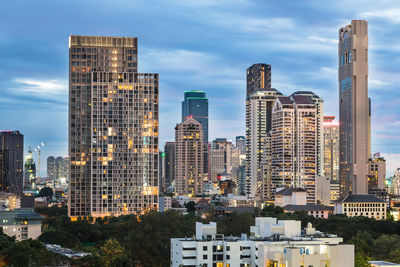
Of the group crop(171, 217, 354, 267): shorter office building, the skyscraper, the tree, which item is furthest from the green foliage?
the skyscraper

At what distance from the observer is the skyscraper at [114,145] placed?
168 metres

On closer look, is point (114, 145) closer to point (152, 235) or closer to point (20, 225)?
point (20, 225)

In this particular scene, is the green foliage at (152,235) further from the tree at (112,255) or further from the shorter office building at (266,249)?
the shorter office building at (266,249)

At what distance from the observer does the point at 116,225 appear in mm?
139125

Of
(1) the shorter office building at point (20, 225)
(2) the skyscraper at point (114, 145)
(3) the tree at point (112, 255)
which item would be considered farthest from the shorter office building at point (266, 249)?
(2) the skyscraper at point (114, 145)

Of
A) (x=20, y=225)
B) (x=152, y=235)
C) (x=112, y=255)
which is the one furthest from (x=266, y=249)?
(x=20, y=225)

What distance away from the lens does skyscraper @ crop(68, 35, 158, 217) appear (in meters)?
168

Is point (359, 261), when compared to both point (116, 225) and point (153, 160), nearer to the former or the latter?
point (116, 225)

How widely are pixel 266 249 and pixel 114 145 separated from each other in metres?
90.0

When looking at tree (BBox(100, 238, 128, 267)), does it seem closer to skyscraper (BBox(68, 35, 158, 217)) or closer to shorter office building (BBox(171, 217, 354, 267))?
shorter office building (BBox(171, 217, 354, 267))

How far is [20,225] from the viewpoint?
13912 centimetres

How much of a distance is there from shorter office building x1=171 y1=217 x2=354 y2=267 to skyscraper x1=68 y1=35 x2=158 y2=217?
70168mm

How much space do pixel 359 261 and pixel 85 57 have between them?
107m

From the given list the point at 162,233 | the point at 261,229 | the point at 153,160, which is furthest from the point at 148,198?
the point at 261,229
